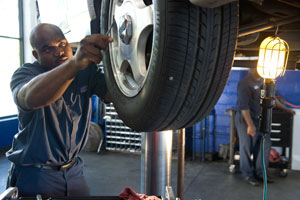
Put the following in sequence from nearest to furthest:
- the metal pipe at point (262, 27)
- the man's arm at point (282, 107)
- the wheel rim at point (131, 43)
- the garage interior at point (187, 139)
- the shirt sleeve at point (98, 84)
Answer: the wheel rim at point (131, 43) → the metal pipe at point (262, 27) → the shirt sleeve at point (98, 84) → the garage interior at point (187, 139) → the man's arm at point (282, 107)

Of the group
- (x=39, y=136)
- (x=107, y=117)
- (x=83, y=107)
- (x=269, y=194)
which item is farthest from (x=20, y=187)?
(x=107, y=117)

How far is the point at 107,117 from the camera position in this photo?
5191mm

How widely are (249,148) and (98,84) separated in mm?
2471

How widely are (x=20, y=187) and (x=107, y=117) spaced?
3.70 metres

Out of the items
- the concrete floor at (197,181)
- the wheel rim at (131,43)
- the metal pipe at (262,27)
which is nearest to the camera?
the wheel rim at (131,43)

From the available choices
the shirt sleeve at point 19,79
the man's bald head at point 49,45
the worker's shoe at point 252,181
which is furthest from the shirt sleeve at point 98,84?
the worker's shoe at point 252,181

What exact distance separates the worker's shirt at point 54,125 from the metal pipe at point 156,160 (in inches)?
31.4

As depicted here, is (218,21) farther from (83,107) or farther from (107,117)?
(107,117)

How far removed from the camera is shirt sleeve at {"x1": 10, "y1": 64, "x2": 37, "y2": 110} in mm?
1325

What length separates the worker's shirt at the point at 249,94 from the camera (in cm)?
321

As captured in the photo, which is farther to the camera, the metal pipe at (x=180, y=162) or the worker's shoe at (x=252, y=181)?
the worker's shoe at (x=252, y=181)

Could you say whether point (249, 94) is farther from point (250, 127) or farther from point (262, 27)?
point (262, 27)

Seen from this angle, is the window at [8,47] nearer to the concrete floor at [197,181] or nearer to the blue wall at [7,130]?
the blue wall at [7,130]

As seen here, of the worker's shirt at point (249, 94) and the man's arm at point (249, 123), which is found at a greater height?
the worker's shirt at point (249, 94)
